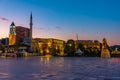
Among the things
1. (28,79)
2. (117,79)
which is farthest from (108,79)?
(28,79)

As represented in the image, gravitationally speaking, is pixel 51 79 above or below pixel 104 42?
below

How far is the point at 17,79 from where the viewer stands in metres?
27.8

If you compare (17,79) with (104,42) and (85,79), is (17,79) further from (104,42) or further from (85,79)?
(104,42)

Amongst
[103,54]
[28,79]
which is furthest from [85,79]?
[103,54]

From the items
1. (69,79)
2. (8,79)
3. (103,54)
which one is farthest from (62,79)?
(103,54)

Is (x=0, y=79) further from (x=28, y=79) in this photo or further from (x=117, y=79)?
(x=117, y=79)

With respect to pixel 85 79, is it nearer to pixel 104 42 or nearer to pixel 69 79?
pixel 69 79

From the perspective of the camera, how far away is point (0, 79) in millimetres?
27734

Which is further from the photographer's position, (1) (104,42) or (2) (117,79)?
(1) (104,42)

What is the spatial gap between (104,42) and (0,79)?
16245 centimetres

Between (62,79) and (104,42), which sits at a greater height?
→ (104,42)

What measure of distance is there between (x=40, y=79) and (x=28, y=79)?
112cm

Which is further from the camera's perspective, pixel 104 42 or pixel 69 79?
pixel 104 42

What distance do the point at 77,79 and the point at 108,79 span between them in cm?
294
